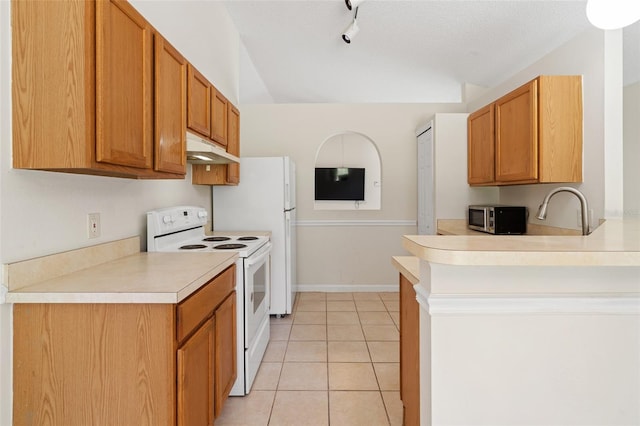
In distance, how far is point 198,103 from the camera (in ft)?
7.57

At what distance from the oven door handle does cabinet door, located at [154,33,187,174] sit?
678 millimetres

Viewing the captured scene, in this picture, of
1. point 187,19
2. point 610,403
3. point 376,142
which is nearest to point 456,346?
point 610,403

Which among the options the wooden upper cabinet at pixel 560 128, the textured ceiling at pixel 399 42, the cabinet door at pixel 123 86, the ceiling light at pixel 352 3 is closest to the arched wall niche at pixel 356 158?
the textured ceiling at pixel 399 42

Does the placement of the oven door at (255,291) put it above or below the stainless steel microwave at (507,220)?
below

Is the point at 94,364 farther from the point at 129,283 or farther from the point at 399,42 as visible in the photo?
the point at 399,42

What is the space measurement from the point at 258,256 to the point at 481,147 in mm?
2345

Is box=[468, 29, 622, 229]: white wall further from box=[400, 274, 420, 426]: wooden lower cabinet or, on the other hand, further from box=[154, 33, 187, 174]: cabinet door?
box=[154, 33, 187, 174]: cabinet door

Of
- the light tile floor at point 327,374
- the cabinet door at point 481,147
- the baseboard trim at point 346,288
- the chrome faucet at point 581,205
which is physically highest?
the cabinet door at point 481,147

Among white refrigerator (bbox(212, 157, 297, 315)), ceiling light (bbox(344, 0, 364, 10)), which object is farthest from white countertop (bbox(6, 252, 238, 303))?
ceiling light (bbox(344, 0, 364, 10))

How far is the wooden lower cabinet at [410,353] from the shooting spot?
146 cm

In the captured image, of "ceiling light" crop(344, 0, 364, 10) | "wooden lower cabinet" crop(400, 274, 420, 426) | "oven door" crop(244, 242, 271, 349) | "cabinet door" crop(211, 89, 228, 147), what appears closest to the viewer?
"wooden lower cabinet" crop(400, 274, 420, 426)

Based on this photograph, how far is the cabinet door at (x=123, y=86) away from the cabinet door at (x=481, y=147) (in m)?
2.78

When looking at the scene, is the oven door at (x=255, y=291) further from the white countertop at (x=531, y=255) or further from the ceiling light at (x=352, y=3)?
the ceiling light at (x=352, y=3)

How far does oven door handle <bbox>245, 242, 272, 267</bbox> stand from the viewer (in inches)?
91.1
